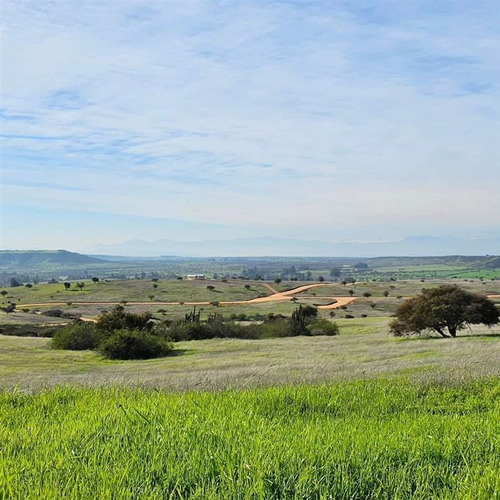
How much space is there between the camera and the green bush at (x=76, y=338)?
152 feet

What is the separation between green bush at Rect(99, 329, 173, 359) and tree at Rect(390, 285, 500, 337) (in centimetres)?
1828

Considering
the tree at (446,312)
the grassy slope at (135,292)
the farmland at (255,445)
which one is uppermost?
the farmland at (255,445)

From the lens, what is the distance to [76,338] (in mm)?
47062

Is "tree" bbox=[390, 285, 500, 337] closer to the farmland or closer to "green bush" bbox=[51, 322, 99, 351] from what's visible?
"green bush" bbox=[51, 322, 99, 351]

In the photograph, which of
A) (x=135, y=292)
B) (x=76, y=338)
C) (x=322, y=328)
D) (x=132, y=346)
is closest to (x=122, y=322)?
(x=76, y=338)

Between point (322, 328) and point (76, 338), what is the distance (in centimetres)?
2427

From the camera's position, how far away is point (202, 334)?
56625 millimetres

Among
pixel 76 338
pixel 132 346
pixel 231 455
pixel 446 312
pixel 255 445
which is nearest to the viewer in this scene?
pixel 231 455

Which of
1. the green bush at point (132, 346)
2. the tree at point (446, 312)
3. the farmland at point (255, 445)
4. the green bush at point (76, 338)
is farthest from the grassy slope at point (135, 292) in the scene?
the farmland at point (255, 445)

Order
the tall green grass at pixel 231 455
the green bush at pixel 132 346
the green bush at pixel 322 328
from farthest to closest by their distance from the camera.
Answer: the green bush at pixel 322 328 → the green bush at pixel 132 346 → the tall green grass at pixel 231 455

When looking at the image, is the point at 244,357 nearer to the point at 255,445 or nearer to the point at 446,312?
the point at 446,312

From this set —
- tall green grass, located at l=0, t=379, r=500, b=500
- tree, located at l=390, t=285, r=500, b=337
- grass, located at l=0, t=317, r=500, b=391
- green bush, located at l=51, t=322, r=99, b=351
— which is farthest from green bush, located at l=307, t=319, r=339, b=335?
tall green grass, located at l=0, t=379, r=500, b=500

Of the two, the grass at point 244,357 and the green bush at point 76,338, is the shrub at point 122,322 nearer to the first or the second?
the green bush at point 76,338

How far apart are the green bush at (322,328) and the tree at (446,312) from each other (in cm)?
1298
